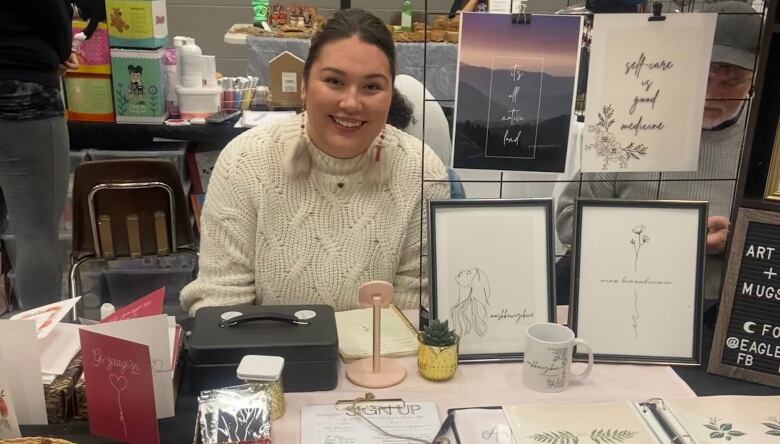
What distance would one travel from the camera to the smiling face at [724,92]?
4.31 ft

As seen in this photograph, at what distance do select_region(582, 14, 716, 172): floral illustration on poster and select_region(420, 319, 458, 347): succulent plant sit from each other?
39 centimetres

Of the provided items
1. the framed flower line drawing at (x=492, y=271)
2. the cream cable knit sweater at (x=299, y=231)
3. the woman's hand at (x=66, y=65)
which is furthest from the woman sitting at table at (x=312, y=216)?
the woman's hand at (x=66, y=65)

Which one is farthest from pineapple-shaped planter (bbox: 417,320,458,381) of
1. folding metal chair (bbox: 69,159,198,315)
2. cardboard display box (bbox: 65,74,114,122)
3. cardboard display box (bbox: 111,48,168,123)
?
cardboard display box (bbox: 65,74,114,122)

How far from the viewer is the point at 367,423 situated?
1.00 meters

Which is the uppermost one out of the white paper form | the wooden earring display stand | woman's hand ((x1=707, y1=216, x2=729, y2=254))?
woman's hand ((x1=707, y1=216, x2=729, y2=254))

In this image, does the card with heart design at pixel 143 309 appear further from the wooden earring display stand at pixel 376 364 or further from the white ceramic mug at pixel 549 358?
the white ceramic mug at pixel 549 358

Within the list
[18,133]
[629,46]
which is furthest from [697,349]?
[18,133]

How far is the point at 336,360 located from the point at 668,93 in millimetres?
740

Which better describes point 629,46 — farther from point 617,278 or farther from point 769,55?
point 617,278

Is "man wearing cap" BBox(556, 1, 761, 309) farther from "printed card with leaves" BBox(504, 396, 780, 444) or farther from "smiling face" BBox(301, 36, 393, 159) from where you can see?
"smiling face" BBox(301, 36, 393, 159)

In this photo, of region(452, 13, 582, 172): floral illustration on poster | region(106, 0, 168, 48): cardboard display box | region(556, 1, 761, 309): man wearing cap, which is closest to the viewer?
region(452, 13, 582, 172): floral illustration on poster

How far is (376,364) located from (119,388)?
1.32 feet

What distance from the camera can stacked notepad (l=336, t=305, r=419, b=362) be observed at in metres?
1.19

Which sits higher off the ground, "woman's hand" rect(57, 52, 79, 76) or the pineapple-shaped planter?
"woman's hand" rect(57, 52, 79, 76)
